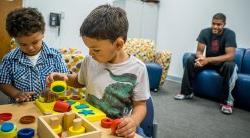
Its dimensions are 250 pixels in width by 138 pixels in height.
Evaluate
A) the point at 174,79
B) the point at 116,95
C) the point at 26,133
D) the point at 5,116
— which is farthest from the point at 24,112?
the point at 174,79

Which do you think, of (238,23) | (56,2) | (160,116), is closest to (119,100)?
(160,116)

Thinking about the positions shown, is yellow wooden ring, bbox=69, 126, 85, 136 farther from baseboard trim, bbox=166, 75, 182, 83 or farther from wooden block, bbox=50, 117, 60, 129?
baseboard trim, bbox=166, 75, 182, 83

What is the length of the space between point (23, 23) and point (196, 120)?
2.33 meters

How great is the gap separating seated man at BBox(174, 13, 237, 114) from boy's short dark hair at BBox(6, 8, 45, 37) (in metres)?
2.76

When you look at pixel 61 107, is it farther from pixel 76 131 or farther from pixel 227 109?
pixel 227 109

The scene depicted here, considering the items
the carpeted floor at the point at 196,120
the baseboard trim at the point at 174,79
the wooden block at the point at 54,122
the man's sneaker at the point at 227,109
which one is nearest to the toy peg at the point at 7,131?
the wooden block at the point at 54,122

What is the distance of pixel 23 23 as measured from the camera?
3.93 ft

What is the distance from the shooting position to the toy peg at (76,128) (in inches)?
28.3

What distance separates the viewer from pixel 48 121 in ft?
2.48

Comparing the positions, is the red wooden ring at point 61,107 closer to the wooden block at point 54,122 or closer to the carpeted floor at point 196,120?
the wooden block at point 54,122

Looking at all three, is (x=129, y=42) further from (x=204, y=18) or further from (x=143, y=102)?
(x=143, y=102)

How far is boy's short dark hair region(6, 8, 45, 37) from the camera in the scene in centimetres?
120

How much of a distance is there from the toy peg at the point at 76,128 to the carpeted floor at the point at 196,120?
1.84 m

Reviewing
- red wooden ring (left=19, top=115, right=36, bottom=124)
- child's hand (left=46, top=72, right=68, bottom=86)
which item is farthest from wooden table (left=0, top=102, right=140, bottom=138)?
child's hand (left=46, top=72, right=68, bottom=86)
